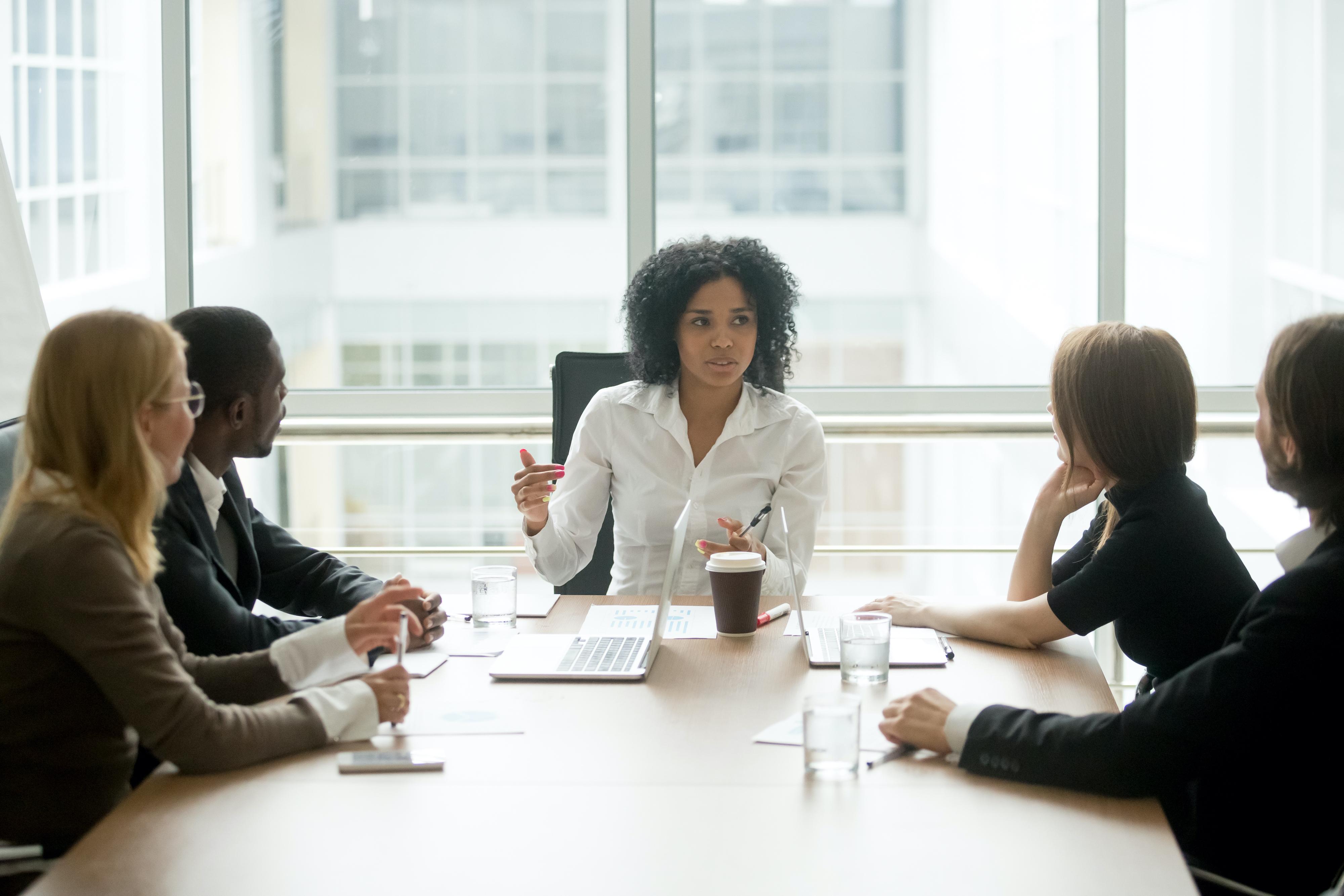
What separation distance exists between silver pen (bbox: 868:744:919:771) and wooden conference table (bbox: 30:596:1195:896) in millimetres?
11

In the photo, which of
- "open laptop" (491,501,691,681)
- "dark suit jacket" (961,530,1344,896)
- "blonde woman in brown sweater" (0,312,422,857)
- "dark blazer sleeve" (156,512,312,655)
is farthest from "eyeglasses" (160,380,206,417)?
"dark suit jacket" (961,530,1344,896)

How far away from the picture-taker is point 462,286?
13.0ft

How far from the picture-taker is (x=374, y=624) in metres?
1.68

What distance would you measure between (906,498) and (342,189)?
1961mm

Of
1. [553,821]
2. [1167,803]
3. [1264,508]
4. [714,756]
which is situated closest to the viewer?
[553,821]

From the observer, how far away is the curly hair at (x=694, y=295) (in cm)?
270

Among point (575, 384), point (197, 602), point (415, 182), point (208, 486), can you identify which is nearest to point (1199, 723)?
point (197, 602)

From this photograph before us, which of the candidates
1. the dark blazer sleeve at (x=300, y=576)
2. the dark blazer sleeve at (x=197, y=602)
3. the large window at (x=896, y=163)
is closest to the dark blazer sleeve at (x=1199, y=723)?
the dark blazer sleeve at (x=197, y=602)

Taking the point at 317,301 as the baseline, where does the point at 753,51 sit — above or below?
above

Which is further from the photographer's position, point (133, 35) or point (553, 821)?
point (133, 35)

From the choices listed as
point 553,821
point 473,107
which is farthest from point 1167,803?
point 473,107

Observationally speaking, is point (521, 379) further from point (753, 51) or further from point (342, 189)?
point (753, 51)

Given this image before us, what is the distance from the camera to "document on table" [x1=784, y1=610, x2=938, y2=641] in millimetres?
1985

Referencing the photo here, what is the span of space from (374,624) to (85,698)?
0.36 m
